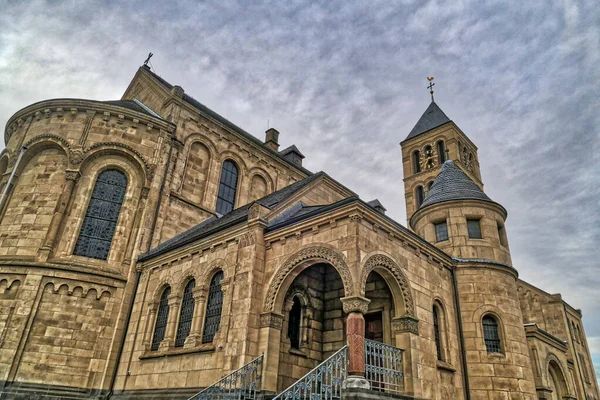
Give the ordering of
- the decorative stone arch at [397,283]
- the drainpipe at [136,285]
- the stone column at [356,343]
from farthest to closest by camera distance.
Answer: the drainpipe at [136,285]
the decorative stone arch at [397,283]
the stone column at [356,343]

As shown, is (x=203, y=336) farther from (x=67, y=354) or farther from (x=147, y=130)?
(x=147, y=130)

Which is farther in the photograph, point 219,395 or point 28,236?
point 28,236

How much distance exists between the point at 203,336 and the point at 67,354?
6176mm

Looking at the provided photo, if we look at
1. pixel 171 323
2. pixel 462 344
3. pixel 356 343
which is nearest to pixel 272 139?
pixel 171 323

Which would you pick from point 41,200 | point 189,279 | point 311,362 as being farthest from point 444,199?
point 41,200

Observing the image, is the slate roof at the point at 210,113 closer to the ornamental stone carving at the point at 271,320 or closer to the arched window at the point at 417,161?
the ornamental stone carving at the point at 271,320

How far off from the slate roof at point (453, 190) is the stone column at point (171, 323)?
11.1 metres

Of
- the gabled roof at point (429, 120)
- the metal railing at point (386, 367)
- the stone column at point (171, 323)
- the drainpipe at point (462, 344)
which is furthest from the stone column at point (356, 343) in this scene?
the gabled roof at point (429, 120)

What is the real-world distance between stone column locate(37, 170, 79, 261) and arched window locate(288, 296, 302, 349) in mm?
10695

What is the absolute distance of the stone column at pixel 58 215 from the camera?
1653 cm

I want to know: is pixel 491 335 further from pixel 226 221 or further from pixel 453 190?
pixel 226 221

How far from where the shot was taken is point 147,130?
65.9 feet

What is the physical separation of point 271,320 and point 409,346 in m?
3.93

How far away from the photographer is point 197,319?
45.1ft
